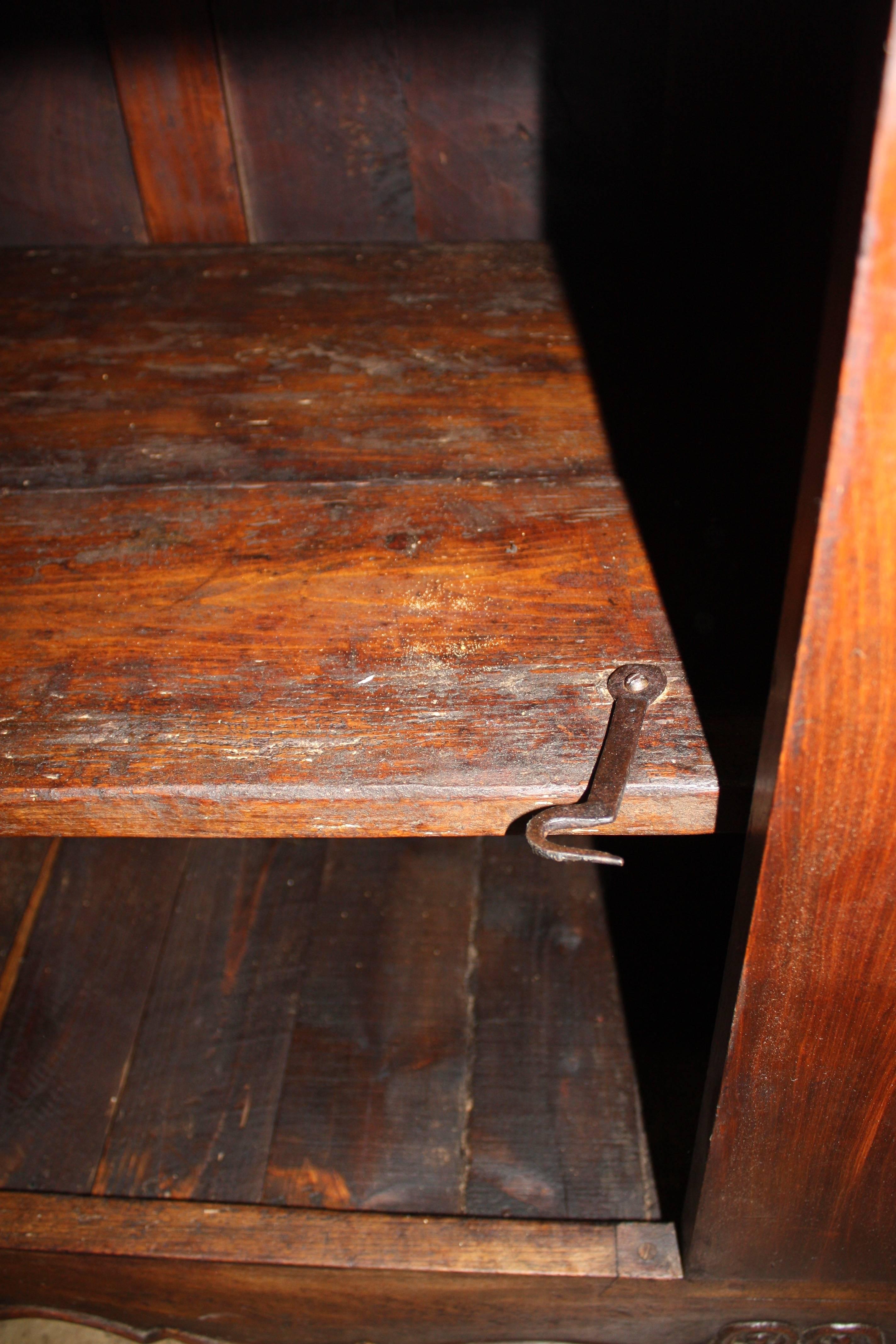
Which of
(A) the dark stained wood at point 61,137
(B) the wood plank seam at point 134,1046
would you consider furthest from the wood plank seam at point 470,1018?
(A) the dark stained wood at point 61,137

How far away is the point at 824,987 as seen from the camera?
0.45 m

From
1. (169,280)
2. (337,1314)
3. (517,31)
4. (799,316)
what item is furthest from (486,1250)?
(517,31)

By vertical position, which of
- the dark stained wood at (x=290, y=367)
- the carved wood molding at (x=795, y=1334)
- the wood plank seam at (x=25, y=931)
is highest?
the dark stained wood at (x=290, y=367)

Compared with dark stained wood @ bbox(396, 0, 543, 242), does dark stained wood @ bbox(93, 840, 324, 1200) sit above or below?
below

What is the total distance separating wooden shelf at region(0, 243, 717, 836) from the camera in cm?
47

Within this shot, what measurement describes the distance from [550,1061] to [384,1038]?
0.51ft

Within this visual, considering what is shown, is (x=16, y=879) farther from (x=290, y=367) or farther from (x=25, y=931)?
(x=290, y=367)

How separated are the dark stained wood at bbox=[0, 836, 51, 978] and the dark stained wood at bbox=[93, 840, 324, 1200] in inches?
6.4

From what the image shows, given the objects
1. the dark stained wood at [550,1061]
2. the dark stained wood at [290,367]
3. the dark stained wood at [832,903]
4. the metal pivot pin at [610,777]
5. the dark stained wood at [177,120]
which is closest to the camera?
the dark stained wood at [832,903]

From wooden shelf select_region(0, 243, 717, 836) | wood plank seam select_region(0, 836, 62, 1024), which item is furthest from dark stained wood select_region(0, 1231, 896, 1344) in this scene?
wooden shelf select_region(0, 243, 717, 836)

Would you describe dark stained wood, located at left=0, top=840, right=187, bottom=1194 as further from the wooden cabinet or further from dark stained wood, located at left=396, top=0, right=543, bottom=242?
dark stained wood, located at left=396, top=0, right=543, bottom=242

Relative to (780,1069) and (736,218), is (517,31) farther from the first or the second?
(780,1069)

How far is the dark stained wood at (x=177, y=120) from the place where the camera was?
0.92 m

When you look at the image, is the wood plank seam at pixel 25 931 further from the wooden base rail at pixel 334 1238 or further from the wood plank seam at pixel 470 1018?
the wood plank seam at pixel 470 1018
